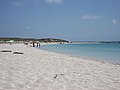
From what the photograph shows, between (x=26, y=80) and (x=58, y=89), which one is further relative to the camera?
(x=26, y=80)

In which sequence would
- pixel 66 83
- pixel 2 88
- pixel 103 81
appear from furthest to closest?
pixel 103 81 → pixel 66 83 → pixel 2 88

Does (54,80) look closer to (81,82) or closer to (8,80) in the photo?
(81,82)

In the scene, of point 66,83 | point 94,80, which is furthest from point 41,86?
point 94,80

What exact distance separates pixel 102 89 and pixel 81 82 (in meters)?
0.97

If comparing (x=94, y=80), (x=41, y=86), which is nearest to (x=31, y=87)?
(x=41, y=86)

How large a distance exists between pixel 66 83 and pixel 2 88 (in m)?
2.11

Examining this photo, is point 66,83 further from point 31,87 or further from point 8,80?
point 8,80

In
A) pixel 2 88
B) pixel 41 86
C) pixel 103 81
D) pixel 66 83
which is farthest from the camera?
pixel 103 81

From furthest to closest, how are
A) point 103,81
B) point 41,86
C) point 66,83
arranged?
point 103,81
point 66,83
point 41,86

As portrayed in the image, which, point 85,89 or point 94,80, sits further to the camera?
point 94,80

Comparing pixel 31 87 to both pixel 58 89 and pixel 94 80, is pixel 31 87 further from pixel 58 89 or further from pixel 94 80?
pixel 94 80

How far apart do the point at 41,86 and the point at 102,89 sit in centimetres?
187

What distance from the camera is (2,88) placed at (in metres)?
6.08

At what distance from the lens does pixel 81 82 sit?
7.18 m
